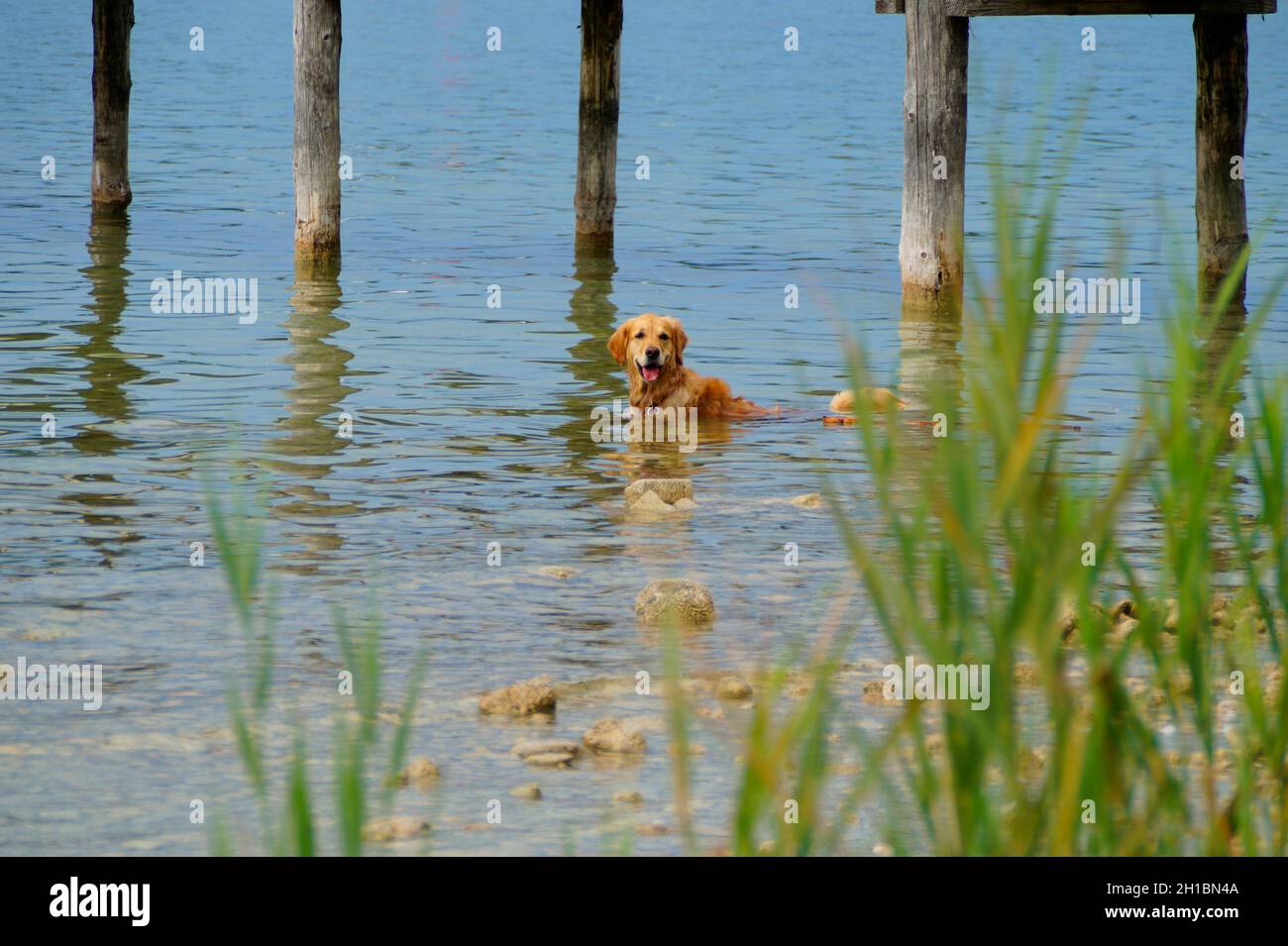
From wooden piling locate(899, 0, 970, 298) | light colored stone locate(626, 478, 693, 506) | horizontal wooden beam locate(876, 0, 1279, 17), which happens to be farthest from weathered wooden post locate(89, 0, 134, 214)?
light colored stone locate(626, 478, 693, 506)

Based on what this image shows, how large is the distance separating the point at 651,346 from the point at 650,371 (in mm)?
201

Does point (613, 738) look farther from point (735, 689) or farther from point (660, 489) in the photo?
point (660, 489)

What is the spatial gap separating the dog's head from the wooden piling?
2.65 m

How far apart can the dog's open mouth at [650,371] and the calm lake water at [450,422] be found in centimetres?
53

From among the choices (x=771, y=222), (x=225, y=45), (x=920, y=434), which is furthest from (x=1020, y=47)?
(x=920, y=434)

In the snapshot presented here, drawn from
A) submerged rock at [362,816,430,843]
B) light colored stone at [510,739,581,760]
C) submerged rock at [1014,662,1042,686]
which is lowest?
submerged rock at [362,816,430,843]

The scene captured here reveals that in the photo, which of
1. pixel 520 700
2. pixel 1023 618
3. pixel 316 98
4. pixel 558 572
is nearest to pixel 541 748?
pixel 520 700

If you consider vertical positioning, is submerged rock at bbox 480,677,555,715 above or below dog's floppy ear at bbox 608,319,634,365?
below

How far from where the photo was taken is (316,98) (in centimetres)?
1598

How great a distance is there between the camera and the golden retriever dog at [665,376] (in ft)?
36.9

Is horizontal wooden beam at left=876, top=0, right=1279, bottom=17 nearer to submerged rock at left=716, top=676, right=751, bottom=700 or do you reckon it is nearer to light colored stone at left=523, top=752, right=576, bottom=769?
submerged rock at left=716, top=676, right=751, bottom=700

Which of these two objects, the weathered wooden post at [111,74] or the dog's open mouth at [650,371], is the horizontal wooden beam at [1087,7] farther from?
the weathered wooden post at [111,74]

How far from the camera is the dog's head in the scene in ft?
36.8
